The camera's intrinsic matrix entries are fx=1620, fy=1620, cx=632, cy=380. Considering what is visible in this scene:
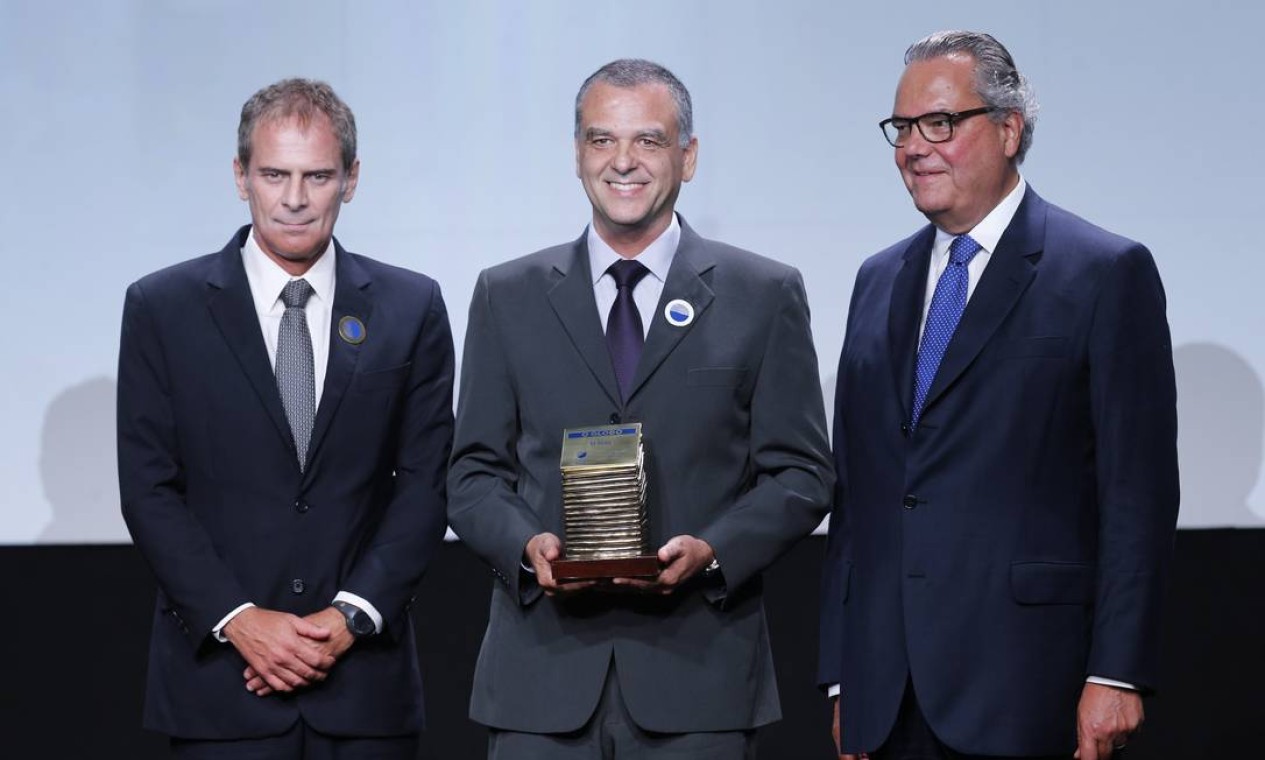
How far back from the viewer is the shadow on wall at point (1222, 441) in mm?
4230

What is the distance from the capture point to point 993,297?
2.65 metres

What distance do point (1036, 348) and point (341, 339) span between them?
1206mm

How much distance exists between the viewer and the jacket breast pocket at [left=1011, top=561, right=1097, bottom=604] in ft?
8.39

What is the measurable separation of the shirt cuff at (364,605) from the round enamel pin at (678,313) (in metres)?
0.72

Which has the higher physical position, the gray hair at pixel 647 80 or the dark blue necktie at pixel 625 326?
the gray hair at pixel 647 80

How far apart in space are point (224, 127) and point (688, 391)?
2.12 metres

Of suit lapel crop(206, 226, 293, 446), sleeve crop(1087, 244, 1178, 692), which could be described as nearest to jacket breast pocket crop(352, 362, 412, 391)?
suit lapel crop(206, 226, 293, 446)

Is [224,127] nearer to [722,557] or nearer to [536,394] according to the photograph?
[536,394]

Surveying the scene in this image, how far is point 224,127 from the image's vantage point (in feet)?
14.1

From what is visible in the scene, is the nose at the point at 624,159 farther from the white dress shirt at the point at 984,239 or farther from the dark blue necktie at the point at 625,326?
the white dress shirt at the point at 984,239

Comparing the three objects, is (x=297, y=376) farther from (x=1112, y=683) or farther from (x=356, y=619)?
(x=1112, y=683)

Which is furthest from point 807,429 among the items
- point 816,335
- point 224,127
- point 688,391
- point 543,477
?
point 224,127

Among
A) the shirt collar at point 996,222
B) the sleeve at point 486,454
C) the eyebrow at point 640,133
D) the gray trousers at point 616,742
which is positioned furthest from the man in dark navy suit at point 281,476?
the shirt collar at point 996,222

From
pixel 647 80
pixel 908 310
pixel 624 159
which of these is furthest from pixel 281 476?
pixel 908 310
